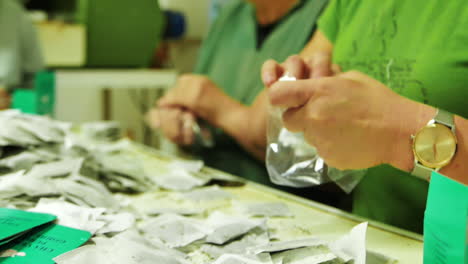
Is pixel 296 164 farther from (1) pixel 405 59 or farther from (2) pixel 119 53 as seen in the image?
(2) pixel 119 53

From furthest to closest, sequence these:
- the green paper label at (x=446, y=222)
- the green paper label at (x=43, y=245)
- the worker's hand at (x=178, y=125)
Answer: the worker's hand at (x=178, y=125), the green paper label at (x=43, y=245), the green paper label at (x=446, y=222)

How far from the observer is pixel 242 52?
3.31ft

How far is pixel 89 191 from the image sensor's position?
1.54 feet

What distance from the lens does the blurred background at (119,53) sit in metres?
1.44

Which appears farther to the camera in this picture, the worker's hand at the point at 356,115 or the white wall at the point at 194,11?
the white wall at the point at 194,11

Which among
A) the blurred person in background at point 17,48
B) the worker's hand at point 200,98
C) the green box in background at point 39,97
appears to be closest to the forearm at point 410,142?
the worker's hand at point 200,98

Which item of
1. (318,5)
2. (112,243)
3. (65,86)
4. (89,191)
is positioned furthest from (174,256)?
(65,86)

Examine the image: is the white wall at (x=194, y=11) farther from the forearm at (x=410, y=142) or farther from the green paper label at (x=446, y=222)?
the green paper label at (x=446, y=222)

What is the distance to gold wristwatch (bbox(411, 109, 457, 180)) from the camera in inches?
14.3

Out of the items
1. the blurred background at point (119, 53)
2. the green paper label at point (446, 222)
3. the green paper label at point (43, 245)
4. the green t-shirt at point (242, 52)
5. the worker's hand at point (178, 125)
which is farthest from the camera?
the blurred background at point (119, 53)

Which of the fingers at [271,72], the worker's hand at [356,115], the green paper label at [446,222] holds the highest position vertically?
the fingers at [271,72]

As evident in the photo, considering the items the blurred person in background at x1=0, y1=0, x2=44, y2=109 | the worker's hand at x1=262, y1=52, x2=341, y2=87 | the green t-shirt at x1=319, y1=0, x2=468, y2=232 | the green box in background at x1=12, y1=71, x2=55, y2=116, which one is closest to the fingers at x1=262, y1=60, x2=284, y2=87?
the worker's hand at x1=262, y1=52, x2=341, y2=87

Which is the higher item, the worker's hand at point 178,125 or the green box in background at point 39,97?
the green box in background at point 39,97

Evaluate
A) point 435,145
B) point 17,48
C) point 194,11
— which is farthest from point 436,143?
point 17,48
